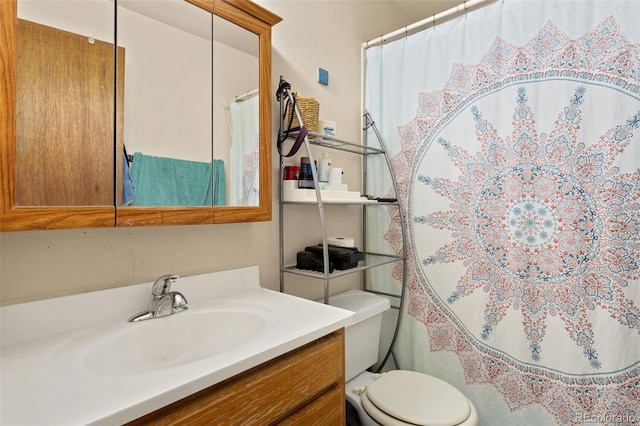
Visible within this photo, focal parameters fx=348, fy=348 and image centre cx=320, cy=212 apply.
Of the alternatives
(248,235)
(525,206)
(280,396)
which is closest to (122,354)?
(280,396)

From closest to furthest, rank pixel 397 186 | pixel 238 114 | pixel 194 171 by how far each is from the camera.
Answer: pixel 194 171 < pixel 238 114 < pixel 397 186

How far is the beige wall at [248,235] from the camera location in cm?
91

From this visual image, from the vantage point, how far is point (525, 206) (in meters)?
1.42

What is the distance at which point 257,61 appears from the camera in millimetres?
1305

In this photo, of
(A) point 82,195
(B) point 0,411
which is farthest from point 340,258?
(B) point 0,411

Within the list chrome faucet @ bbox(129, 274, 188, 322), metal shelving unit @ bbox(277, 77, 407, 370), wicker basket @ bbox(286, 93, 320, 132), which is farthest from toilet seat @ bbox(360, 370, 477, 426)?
wicker basket @ bbox(286, 93, 320, 132)

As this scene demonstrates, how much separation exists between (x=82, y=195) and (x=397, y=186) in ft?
4.43

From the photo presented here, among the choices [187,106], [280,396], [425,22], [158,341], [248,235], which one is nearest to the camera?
[280,396]

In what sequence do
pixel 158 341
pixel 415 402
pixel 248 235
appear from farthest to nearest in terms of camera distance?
pixel 248 235 → pixel 415 402 → pixel 158 341

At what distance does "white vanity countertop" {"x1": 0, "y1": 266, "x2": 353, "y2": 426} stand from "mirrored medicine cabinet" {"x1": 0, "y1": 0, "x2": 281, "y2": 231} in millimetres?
246

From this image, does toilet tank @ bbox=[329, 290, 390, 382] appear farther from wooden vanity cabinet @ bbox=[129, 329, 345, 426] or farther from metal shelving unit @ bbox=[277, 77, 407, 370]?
wooden vanity cabinet @ bbox=[129, 329, 345, 426]

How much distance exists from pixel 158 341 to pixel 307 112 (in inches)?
38.8

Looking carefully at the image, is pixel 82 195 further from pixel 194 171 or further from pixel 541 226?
pixel 541 226

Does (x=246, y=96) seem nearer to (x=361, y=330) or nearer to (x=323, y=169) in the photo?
(x=323, y=169)
